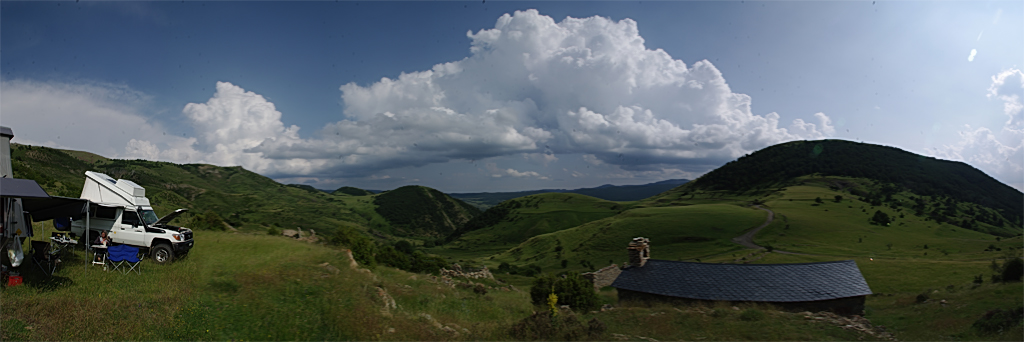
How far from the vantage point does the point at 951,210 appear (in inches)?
4867

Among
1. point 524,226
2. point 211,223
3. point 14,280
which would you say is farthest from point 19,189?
point 524,226

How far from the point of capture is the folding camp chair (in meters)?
13.9

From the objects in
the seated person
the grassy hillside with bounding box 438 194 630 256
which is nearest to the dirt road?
the grassy hillside with bounding box 438 194 630 256

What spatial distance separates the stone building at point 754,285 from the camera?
24641 mm

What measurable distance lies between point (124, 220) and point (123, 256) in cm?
236

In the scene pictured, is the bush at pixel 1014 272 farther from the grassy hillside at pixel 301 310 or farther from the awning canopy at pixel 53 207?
the awning canopy at pixel 53 207

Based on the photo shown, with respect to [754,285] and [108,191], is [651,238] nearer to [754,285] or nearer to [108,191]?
[754,285]

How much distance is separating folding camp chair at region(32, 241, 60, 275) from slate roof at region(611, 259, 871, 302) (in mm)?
29157

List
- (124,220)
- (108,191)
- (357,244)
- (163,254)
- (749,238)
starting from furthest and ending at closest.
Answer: (749,238) → (357,244) → (163,254) → (124,220) → (108,191)

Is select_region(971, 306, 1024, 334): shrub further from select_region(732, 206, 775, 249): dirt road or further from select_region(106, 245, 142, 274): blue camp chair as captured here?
select_region(732, 206, 775, 249): dirt road

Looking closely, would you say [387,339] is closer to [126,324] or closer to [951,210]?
[126,324]

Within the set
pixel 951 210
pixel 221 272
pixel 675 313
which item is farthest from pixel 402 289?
pixel 951 210

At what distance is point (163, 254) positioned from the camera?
1775cm

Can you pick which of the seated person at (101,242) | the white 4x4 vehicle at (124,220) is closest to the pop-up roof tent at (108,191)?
the white 4x4 vehicle at (124,220)
